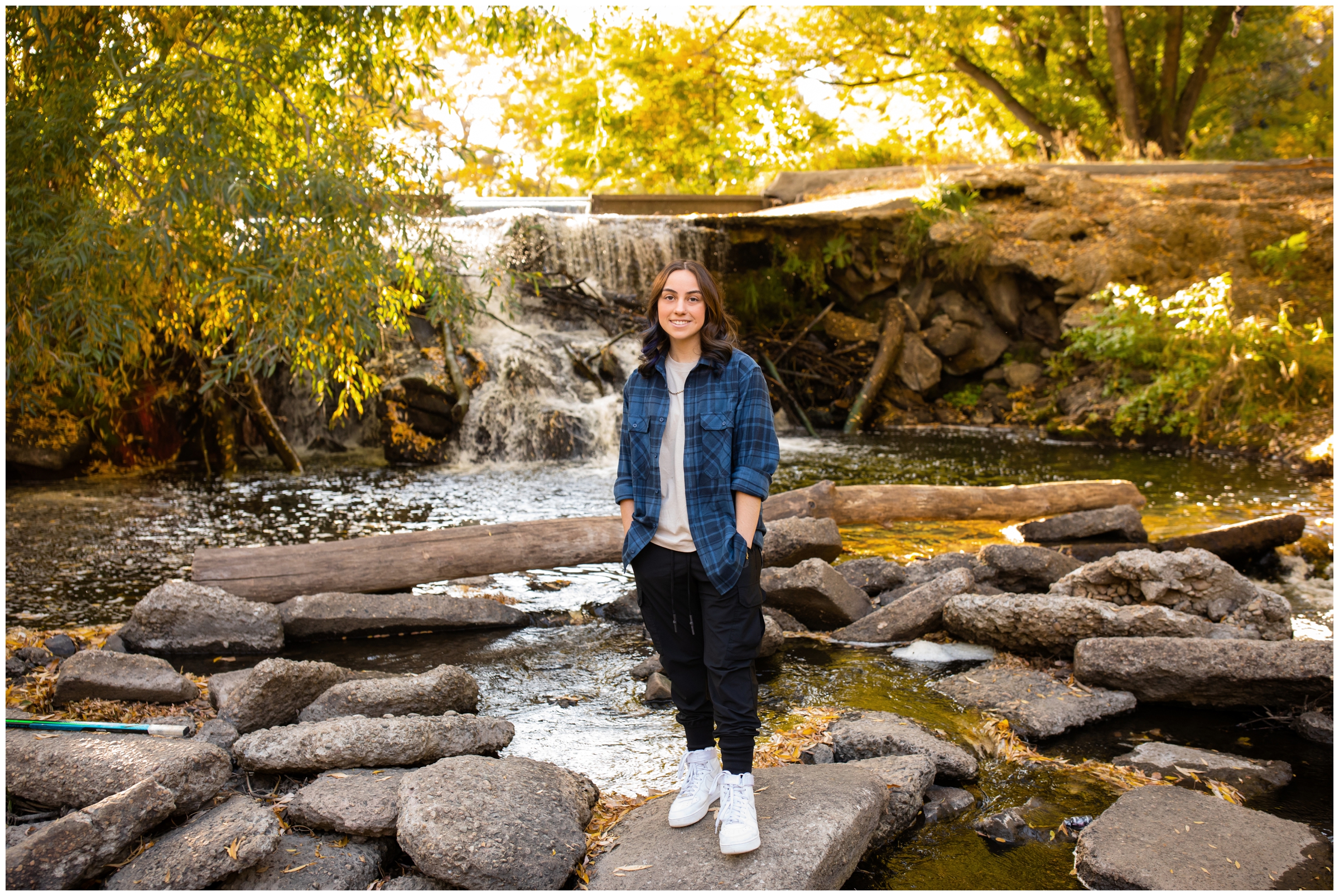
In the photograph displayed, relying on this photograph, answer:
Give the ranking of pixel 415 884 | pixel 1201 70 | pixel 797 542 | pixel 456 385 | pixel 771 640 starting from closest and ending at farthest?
pixel 415 884 → pixel 771 640 → pixel 797 542 → pixel 456 385 → pixel 1201 70

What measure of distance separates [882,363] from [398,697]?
12914mm

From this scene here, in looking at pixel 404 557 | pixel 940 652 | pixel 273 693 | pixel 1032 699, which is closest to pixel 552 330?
pixel 404 557

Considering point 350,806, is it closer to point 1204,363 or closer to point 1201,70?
point 1204,363

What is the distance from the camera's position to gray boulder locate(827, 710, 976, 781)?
147 inches

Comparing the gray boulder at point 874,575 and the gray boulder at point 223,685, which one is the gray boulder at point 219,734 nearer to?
the gray boulder at point 223,685

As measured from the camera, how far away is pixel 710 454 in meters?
3.03

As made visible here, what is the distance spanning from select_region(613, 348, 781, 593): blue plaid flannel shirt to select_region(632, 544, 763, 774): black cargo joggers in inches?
3.1

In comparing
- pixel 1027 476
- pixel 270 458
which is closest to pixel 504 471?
pixel 270 458

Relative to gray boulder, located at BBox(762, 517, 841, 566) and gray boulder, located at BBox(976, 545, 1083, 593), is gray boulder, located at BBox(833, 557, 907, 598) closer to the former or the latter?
gray boulder, located at BBox(762, 517, 841, 566)

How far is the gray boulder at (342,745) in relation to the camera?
3467 mm

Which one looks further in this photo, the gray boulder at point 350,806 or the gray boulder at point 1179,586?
the gray boulder at point 1179,586

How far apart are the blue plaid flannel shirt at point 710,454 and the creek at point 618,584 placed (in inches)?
48.9

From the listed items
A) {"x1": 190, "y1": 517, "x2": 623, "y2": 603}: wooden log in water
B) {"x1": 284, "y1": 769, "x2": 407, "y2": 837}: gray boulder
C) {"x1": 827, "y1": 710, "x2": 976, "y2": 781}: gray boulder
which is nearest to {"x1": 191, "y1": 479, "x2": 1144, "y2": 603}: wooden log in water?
{"x1": 190, "y1": 517, "x2": 623, "y2": 603}: wooden log in water

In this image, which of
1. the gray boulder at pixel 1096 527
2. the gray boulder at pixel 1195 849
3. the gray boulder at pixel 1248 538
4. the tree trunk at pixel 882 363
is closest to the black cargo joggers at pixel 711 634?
the gray boulder at pixel 1195 849
